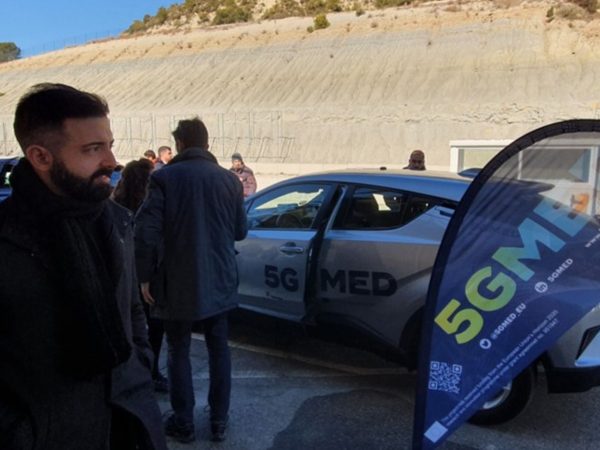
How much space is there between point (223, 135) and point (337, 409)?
3539cm

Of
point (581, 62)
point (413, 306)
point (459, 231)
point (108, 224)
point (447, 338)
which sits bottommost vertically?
point (413, 306)

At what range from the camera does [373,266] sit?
3652mm

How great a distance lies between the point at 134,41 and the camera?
5941 centimetres

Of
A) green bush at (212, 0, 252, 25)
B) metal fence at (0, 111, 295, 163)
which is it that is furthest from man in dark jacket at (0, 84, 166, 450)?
green bush at (212, 0, 252, 25)

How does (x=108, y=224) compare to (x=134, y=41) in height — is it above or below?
below

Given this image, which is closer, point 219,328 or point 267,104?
point 219,328

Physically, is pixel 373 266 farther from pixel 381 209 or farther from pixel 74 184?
pixel 74 184

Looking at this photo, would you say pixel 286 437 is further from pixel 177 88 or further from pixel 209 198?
pixel 177 88

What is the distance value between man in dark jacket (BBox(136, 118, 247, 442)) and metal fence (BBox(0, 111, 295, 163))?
30.7 metres

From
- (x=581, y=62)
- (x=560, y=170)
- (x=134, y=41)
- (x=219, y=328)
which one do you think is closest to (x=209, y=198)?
(x=219, y=328)

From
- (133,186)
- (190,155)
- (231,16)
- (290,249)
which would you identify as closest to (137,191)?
(133,186)

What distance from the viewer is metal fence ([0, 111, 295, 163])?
1393 inches

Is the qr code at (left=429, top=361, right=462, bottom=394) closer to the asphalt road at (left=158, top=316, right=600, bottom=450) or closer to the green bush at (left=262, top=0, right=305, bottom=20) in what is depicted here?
the asphalt road at (left=158, top=316, right=600, bottom=450)

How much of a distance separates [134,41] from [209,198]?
206 ft
